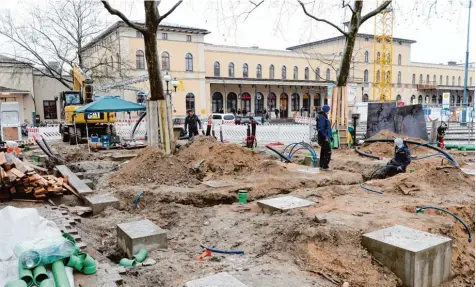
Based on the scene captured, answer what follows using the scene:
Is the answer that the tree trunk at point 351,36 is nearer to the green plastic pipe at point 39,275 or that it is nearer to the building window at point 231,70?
the green plastic pipe at point 39,275

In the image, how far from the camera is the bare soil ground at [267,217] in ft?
14.5

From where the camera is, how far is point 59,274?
3.75m

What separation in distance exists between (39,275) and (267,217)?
351 centimetres

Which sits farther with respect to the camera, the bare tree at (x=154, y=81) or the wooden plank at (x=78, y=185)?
the bare tree at (x=154, y=81)

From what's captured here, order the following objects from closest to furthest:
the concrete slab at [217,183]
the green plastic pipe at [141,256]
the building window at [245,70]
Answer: the green plastic pipe at [141,256] < the concrete slab at [217,183] < the building window at [245,70]

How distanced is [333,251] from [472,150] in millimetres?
13474

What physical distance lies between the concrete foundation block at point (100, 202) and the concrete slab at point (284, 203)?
290cm

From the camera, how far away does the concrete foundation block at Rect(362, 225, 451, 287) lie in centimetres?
427

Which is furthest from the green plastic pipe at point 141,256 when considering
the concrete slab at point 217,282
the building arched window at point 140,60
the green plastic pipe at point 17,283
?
the building arched window at point 140,60

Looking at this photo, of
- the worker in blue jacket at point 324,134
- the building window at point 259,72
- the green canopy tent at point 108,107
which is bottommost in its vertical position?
the worker in blue jacket at point 324,134

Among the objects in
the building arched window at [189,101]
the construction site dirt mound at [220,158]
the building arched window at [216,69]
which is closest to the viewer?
the construction site dirt mound at [220,158]

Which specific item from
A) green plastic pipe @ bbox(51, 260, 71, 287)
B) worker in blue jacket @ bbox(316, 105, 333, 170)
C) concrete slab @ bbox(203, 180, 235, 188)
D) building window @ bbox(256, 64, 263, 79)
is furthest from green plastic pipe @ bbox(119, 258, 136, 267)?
building window @ bbox(256, 64, 263, 79)

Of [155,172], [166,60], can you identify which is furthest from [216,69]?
[155,172]

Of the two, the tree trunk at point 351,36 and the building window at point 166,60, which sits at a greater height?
the building window at point 166,60
